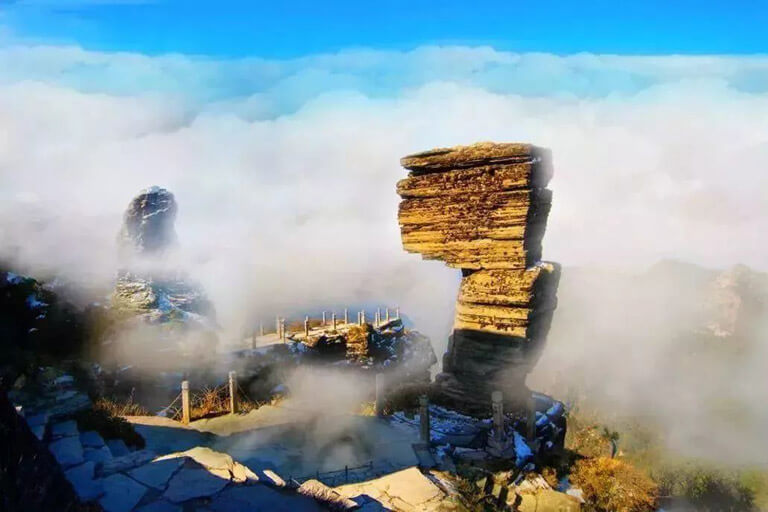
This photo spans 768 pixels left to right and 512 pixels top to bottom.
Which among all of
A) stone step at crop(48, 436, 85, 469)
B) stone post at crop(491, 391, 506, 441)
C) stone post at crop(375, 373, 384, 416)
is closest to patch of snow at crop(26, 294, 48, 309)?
stone step at crop(48, 436, 85, 469)

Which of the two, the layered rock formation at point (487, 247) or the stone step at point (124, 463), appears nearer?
the stone step at point (124, 463)

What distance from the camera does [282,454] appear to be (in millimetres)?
10570

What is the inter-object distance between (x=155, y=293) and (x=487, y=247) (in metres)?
14.9

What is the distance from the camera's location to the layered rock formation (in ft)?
38.7

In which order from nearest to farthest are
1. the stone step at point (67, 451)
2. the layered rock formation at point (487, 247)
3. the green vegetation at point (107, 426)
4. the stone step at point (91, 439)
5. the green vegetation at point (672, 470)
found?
1. the stone step at point (67, 451)
2. the stone step at point (91, 439)
3. the green vegetation at point (107, 426)
4. the layered rock formation at point (487, 247)
5. the green vegetation at point (672, 470)

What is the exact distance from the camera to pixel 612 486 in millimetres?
10750

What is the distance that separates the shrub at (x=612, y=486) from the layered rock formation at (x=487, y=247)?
2.29 meters

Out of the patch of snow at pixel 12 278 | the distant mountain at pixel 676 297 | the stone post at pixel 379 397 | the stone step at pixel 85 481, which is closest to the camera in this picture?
the stone step at pixel 85 481

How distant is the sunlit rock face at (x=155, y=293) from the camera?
18.9m

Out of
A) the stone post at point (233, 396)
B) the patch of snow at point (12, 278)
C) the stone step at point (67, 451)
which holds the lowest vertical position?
the stone post at point (233, 396)

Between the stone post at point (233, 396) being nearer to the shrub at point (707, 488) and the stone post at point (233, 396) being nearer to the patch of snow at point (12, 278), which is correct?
the patch of snow at point (12, 278)

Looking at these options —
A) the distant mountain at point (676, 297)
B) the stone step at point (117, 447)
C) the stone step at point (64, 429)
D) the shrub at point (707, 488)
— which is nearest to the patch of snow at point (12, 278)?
the stone step at point (64, 429)

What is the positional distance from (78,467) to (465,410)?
29.5ft

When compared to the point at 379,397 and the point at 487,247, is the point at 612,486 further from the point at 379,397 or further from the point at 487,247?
the point at 379,397
